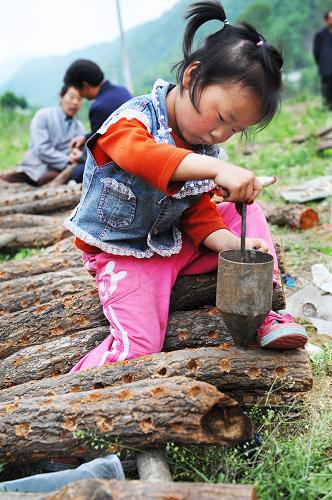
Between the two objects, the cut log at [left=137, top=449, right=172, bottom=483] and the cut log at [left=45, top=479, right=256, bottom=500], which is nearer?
the cut log at [left=45, top=479, right=256, bottom=500]

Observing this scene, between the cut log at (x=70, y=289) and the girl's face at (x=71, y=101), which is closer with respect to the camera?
the cut log at (x=70, y=289)

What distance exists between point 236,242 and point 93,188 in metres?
0.71

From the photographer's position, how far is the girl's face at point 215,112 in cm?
216

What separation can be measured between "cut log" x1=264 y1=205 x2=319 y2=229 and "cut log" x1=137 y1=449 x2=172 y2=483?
327cm

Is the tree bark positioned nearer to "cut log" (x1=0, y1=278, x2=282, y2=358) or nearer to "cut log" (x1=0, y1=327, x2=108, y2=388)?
"cut log" (x1=0, y1=278, x2=282, y2=358)

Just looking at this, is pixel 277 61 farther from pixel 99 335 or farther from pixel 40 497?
pixel 40 497

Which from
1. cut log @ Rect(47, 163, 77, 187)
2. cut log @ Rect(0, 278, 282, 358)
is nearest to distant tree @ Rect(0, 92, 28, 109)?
cut log @ Rect(47, 163, 77, 187)

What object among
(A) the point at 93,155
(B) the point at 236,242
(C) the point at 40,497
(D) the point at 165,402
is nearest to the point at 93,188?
(A) the point at 93,155

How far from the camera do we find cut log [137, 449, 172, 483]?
1.80 metres

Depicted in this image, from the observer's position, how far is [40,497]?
64.2 inches

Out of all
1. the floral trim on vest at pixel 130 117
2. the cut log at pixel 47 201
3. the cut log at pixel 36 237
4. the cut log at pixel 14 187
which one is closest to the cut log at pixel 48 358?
the floral trim on vest at pixel 130 117

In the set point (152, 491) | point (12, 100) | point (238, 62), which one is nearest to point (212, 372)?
point (152, 491)

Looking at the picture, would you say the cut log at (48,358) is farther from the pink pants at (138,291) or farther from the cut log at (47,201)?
the cut log at (47,201)

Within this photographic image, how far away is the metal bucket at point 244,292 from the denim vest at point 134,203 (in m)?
0.52
